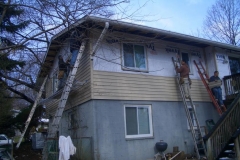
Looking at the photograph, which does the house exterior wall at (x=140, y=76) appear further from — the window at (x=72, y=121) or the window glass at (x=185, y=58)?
the window at (x=72, y=121)

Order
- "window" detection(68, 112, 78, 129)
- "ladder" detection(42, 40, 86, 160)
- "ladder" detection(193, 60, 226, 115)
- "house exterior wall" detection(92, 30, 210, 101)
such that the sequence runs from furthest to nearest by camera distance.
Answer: "ladder" detection(193, 60, 226, 115) < "window" detection(68, 112, 78, 129) < "house exterior wall" detection(92, 30, 210, 101) < "ladder" detection(42, 40, 86, 160)

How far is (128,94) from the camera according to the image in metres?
10.2

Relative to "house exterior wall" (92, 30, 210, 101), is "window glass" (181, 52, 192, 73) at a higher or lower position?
higher

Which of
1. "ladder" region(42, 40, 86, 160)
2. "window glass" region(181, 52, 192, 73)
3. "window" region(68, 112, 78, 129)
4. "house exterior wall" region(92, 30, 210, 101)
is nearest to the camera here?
"ladder" region(42, 40, 86, 160)

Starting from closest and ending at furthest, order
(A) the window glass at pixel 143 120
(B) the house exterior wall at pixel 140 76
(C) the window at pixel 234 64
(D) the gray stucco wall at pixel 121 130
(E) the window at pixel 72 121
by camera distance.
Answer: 1. (D) the gray stucco wall at pixel 121 130
2. (B) the house exterior wall at pixel 140 76
3. (A) the window glass at pixel 143 120
4. (E) the window at pixel 72 121
5. (C) the window at pixel 234 64

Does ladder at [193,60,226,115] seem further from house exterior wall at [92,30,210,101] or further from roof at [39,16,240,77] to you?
roof at [39,16,240,77]

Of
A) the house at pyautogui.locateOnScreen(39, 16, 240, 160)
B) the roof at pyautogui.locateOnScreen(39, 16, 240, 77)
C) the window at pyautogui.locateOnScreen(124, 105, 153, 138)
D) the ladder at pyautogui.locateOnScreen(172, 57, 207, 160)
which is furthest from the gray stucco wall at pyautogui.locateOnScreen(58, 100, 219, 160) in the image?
the roof at pyautogui.locateOnScreen(39, 16, 240, 77)

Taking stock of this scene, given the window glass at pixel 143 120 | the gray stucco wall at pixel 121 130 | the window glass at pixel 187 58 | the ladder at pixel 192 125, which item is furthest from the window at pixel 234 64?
the window glass at pixel 143 120

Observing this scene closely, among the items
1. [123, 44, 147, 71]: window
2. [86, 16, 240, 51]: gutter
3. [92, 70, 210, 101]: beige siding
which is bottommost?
[92, 70, 210, 101]: beige siding

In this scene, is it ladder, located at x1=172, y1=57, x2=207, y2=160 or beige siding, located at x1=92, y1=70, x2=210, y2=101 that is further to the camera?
ladder, located at x1=172, y1=57, x2=207, y2=160

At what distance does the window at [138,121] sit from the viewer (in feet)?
32.7

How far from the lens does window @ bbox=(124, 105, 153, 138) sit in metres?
9.98

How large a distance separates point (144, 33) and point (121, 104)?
11.4ft

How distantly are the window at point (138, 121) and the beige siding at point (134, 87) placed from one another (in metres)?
0.44
